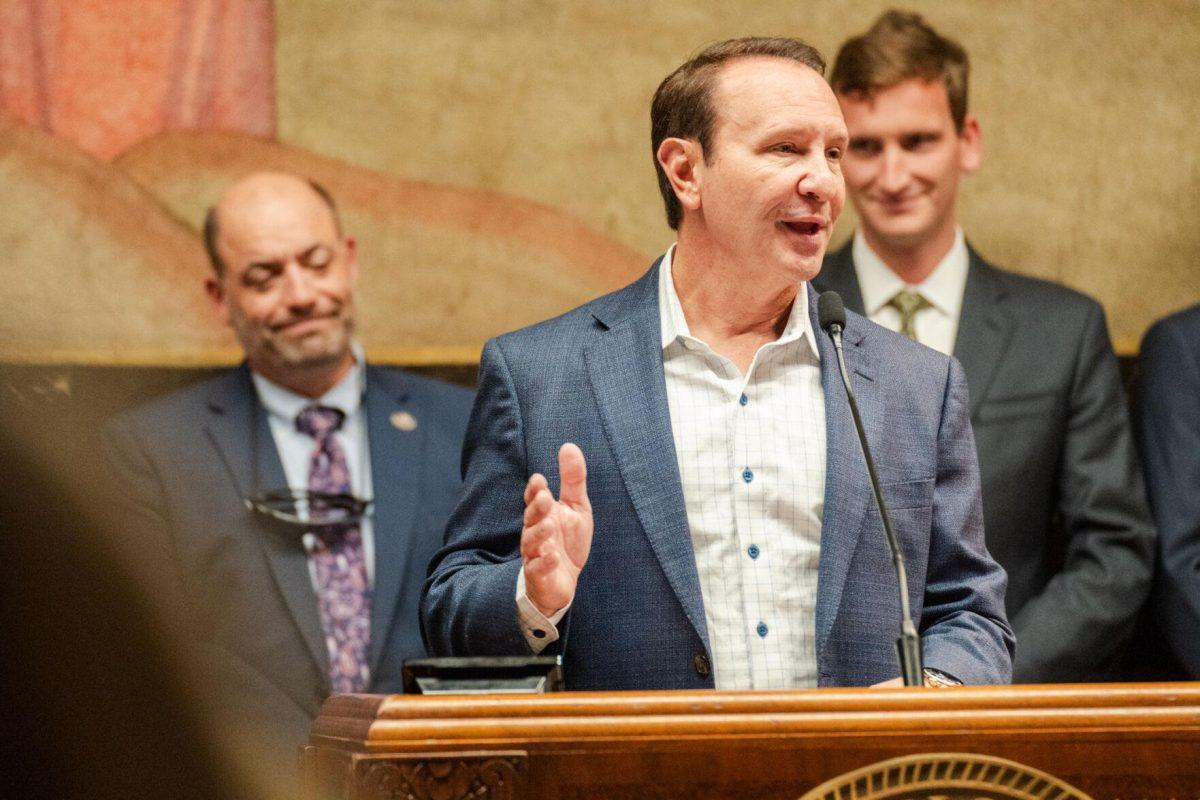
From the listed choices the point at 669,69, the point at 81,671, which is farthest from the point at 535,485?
the point at 669,69

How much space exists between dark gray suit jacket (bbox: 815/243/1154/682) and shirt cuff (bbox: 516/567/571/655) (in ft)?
5.43

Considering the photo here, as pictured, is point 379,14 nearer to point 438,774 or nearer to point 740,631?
point 740,631

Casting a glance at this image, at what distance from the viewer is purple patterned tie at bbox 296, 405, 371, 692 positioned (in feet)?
12.4

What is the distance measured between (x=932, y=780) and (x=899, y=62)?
2.66m

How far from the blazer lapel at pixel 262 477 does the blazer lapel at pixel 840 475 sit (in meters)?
1.64

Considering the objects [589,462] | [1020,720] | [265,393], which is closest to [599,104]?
[265,393]

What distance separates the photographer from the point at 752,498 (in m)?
2.56

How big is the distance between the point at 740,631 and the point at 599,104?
2.46 meters

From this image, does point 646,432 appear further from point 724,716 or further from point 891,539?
point 724,716

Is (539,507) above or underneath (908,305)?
underneath

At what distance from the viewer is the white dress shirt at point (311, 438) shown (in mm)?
4016

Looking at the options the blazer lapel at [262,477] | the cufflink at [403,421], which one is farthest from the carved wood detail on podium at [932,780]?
the cufflink at [403,421]

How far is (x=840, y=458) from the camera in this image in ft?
8.39

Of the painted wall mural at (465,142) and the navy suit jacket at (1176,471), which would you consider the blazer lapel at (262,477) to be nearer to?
the painted wall mural at (465,142)
